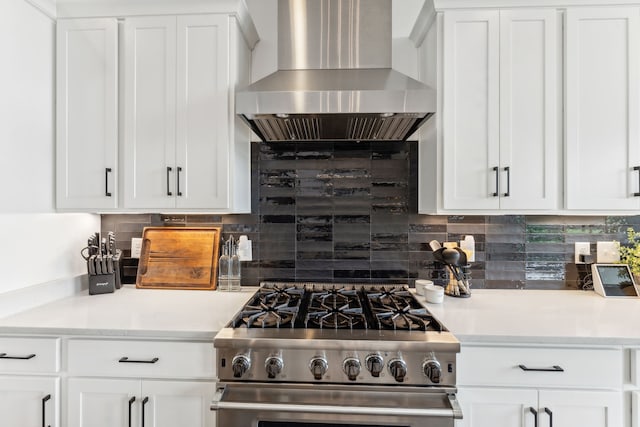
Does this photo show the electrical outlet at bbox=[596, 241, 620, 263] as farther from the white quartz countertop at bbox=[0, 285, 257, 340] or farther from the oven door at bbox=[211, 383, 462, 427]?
the white quartz countertop at bbox=[0, 285, 257, 340]

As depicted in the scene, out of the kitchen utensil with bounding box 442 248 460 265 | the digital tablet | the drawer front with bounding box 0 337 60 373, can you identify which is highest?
the kitchen utensil with bounding box 442 248 460 265

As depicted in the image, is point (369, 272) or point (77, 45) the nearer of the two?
point (77, 45)

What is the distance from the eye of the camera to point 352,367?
128 centimetres

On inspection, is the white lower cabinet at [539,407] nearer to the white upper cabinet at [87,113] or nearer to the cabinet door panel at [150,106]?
the cabinet door panel at [150,106]

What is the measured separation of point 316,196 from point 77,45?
4.79ft

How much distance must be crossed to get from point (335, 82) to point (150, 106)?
0.94 metres

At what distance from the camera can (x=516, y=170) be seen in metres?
1.72

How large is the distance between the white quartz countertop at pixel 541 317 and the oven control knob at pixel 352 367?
41cm

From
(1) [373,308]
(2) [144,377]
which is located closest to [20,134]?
(2) [144,377]

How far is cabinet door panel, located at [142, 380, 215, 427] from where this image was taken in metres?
1.41

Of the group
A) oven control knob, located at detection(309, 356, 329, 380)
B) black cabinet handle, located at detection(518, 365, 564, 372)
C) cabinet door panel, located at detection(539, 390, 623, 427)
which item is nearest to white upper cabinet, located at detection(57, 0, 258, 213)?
oven control knob, located at detection(309, 356, 329, 380)

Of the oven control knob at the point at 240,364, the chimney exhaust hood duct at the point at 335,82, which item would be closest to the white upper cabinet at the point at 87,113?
the chimney exhaust hood duct at the point at 335,82

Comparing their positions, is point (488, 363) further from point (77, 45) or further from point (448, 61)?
point (77, 45)

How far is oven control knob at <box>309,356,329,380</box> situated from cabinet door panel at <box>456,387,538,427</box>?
54 cm
